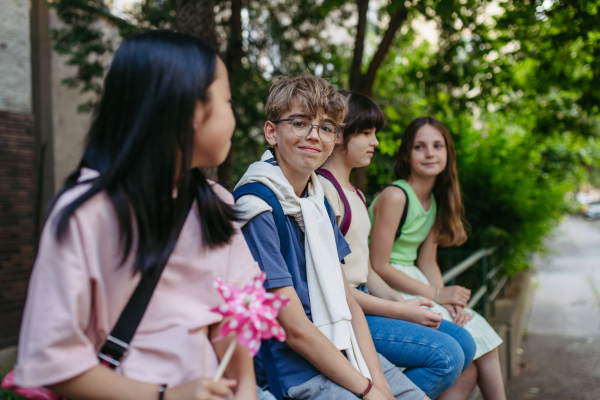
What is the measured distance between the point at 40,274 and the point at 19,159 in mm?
5246

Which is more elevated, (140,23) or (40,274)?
(140,23)

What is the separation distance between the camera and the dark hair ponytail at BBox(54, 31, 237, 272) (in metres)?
1.12

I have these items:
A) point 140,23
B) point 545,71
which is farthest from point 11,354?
point 545,71

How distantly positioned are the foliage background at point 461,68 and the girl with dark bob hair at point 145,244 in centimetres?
336

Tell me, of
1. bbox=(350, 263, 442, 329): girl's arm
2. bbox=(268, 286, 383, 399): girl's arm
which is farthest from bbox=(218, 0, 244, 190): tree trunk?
bbox=(268, 286, 383, 399): girl's arm

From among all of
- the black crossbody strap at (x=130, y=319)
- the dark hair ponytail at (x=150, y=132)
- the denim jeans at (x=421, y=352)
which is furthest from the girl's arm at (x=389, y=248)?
the black crossbody strap at (x=130, y=319)

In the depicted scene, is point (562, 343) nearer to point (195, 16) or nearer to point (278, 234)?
point (278, 234)

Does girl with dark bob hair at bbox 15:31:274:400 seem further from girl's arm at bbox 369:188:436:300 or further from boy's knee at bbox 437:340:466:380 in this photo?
girl's arm at bbox 369:188:436:300

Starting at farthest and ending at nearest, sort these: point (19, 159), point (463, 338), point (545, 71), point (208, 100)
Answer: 1. point (545, 71)
2. point (19, 159)
3. point (463, 338)
4. point (208, 100)

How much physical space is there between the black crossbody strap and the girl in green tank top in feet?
5.88

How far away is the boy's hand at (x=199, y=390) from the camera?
1.04 metres

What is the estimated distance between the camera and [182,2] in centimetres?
357

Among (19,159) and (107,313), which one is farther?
(19,159)

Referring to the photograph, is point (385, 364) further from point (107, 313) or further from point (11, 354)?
point (11, 354)
